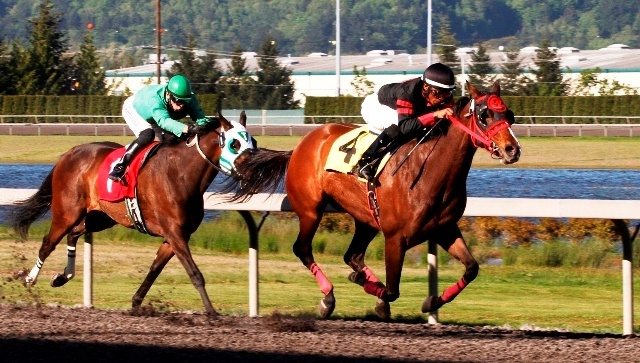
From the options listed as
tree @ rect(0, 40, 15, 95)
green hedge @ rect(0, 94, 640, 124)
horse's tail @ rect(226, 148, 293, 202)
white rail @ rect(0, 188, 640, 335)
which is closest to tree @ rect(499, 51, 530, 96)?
green hedge @ rect(0, 94, 640, 124)

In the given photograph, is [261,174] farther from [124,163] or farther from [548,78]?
[548,78]

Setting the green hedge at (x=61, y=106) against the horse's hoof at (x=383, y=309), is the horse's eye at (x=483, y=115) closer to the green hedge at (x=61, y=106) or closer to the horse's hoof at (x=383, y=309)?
the horse's hoof at (x=383, y=309)

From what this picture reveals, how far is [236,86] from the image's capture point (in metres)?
58.2

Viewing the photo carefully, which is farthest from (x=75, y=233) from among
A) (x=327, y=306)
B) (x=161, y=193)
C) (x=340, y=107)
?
(x=340, y=107)

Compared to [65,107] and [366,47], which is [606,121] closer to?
[65,107]

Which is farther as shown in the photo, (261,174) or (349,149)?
(261,174)

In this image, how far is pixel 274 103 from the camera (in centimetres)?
5744

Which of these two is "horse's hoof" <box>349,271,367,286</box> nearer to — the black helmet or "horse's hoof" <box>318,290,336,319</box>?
"horse's hoof" <box>318,290,336,319</box>

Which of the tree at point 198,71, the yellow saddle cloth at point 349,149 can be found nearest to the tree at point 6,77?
the tree at point 198,71

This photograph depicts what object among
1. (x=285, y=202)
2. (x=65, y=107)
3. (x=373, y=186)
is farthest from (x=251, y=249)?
(x=65, y=107)

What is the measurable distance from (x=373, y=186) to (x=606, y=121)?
3563 cm

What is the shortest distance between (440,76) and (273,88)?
168ft

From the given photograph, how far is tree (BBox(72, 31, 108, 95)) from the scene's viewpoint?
Result: 5638cm

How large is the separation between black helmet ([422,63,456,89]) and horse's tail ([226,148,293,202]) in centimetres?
129
